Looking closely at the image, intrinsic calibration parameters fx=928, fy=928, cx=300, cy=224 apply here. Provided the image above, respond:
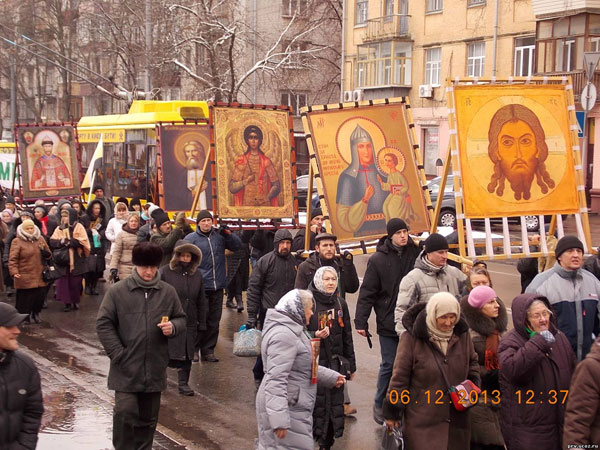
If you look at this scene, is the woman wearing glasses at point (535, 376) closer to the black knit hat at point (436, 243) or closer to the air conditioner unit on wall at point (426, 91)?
the black knit hat at point (436, 243)

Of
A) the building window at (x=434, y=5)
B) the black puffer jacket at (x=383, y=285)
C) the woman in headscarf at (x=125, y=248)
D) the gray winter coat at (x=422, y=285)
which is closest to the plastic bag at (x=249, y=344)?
the black puffer jacket at (x=383, y=285)

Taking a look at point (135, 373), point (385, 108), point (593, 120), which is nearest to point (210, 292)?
point (385, 108)

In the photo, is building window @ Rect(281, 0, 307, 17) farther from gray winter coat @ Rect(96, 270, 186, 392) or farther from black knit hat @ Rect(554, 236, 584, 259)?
gray winter coat @ Rect(96, 270, 186, 392)

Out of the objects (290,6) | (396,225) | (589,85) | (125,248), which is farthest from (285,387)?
(290,6)

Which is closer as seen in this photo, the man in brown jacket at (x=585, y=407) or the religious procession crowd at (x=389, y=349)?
the man in brown jacket at (x=585, y=407)

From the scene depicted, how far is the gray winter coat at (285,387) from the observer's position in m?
5.38

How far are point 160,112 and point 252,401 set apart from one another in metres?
16.0

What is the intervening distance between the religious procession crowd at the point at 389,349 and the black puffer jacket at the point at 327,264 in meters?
0.01

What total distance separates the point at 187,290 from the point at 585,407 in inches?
192

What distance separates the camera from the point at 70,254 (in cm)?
1325

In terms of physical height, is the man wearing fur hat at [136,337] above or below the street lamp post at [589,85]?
below

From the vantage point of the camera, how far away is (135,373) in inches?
256

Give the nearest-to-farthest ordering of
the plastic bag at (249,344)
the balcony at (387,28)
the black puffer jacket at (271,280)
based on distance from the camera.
Answer: the plastic bag at (249,344)
the black puffer jacket at (271,280)
the balcony at (387,28)

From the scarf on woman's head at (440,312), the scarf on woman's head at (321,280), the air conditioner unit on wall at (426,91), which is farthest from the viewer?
the air conditioner unit on wall at (426,91)
